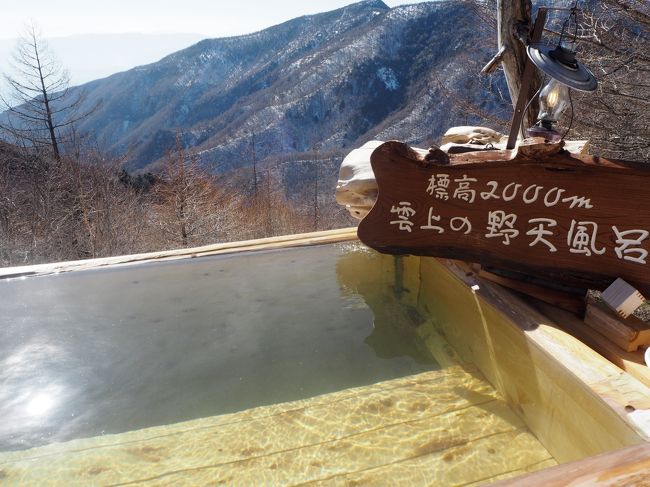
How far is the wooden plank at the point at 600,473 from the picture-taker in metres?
0.84

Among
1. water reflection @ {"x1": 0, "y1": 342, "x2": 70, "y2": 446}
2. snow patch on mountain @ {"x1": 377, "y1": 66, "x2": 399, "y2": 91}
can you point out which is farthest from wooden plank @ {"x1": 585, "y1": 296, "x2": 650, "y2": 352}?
snow patch on mountain @ {"x1": 377, "y1": 66, "x2": 399, "y2": 91}

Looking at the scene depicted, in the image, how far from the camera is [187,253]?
3.05 metres

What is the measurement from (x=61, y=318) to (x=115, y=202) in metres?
12.3

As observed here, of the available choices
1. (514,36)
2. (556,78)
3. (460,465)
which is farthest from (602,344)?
(514,36)

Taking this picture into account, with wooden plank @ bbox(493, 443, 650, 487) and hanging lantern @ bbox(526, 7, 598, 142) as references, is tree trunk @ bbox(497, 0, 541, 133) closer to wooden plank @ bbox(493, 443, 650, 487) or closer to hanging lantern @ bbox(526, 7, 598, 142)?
hanging lantern @ bbox(526, 7, 598, 142)

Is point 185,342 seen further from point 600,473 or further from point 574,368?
point 600,473

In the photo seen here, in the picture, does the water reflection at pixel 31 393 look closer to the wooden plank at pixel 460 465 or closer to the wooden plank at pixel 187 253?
the wooden plank at pixel 187 253

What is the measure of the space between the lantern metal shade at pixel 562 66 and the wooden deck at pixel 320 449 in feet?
4.18

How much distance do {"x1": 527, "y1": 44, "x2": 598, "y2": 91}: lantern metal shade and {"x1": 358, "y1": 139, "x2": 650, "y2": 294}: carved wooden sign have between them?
9.8 inches

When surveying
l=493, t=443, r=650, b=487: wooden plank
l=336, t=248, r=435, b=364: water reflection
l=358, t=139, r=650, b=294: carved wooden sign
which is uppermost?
l=358, t=139, r=650, b=294: carved wooden sign

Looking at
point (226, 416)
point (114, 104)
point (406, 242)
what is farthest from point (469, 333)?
→ point (114, 104)

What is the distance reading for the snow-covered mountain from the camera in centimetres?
5272

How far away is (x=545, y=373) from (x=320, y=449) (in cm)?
85

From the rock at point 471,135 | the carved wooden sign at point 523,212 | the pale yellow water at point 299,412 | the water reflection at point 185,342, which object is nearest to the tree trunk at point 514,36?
the rock at point 471,135
